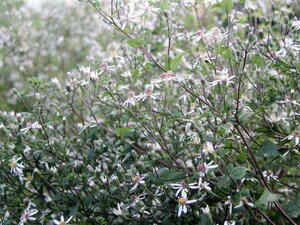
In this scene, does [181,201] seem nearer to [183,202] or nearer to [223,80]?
[183,202]

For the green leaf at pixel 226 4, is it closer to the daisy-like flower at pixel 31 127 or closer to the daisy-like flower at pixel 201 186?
the daisy-like flower at pixel 201 186

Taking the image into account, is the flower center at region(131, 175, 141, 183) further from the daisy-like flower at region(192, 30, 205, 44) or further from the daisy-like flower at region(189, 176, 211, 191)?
the daisy-like flower at region(192, 30, 205, 44)

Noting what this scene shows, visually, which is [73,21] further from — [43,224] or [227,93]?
[227,93]

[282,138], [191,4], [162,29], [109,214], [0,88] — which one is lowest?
[0,88]

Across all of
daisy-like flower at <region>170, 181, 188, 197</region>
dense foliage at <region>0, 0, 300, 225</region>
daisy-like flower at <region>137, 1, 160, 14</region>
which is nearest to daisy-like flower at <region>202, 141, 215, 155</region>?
dense foliage at <region>0, 0, 300, 225</region>

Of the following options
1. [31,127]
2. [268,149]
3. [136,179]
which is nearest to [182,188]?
[136,179]

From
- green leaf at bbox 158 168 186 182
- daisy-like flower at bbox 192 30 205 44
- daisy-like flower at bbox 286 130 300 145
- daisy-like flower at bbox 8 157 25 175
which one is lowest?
daisy-like flower at bbox 8 157 25 175

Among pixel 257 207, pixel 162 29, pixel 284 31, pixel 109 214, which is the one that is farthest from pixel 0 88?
pixel 257 207
